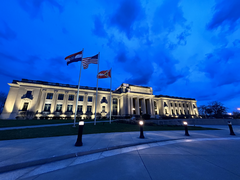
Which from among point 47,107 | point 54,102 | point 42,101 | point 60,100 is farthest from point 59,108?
point 42,101

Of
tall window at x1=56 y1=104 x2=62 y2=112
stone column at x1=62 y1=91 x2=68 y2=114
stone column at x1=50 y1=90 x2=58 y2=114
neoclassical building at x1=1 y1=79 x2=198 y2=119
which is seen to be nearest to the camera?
neoclassical building at x1=1 y1=79 x2=198 y2=119

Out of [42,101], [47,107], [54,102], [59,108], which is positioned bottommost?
[59,108]

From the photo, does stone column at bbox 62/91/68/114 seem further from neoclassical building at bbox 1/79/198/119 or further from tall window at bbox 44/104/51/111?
tall window at bbox 44/104/51/111

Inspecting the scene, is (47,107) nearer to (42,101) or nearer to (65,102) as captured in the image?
(42,101)

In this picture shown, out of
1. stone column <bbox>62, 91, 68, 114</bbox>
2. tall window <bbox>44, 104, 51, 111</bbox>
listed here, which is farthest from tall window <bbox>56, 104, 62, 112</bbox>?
tall window <bbox>44, 104, 51, 111</bbox>

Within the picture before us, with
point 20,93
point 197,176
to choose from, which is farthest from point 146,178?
point 20,93

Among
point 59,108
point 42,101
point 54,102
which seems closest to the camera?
point 42,101

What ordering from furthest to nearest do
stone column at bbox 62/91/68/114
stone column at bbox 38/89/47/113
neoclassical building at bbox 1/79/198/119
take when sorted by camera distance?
stone column at bbox 62/91/68/114, stone column at bbox 38/89/47/113, neoclassical building at bbox 1/79/198/119

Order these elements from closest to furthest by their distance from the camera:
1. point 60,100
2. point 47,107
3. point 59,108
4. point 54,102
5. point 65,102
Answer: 1. point 47,107
2. point 54,102
3. point 59,108
4. point 60,100
5. point 65,102

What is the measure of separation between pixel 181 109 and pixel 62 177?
72077 mm

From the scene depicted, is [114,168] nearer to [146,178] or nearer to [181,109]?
[146,178]

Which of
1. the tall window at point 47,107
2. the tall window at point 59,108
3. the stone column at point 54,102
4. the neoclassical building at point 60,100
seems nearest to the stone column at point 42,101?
the neoclassical building at point 60,100

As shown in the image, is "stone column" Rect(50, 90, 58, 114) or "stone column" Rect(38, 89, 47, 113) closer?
"stone column" Rect(38, 89, 47, 113)

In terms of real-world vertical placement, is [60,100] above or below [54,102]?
above
